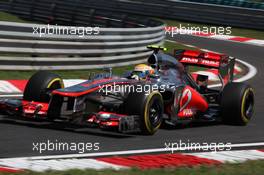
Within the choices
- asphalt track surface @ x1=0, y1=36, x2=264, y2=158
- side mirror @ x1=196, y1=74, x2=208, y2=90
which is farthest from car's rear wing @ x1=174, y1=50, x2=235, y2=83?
asphalt track surface @ x1=0, y1=36, x2=264, y2=158

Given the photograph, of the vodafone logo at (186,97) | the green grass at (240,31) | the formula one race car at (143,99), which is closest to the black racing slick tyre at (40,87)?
the formula one race car at (143,99)

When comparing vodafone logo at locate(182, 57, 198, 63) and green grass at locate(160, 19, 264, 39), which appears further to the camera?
green grass at locate(160, 19, 264, 39)

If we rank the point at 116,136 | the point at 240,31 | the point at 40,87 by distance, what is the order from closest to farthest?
the point at 116,136, the point at 40,87, the point at 240,31

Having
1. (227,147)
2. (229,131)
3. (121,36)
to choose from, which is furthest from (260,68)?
(227,147)

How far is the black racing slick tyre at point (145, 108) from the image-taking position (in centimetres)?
1031

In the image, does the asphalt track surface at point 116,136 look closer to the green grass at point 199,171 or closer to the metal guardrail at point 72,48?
the green grass at point 199,171

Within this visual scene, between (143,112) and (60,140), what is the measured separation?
4.58 feet

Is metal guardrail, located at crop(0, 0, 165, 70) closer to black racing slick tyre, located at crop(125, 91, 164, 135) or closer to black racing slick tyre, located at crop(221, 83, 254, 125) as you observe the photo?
black racing slick tyre, located at crop(221, 83, 254, 125)

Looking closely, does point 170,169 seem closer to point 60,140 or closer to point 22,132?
point 60,140

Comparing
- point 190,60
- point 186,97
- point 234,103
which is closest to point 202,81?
point 190,60

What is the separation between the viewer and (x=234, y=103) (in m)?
12.1

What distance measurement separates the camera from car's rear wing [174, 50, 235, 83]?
13.0 metres

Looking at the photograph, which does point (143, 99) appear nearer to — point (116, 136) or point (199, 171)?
point (116, 136)

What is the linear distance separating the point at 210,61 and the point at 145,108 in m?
3.06
